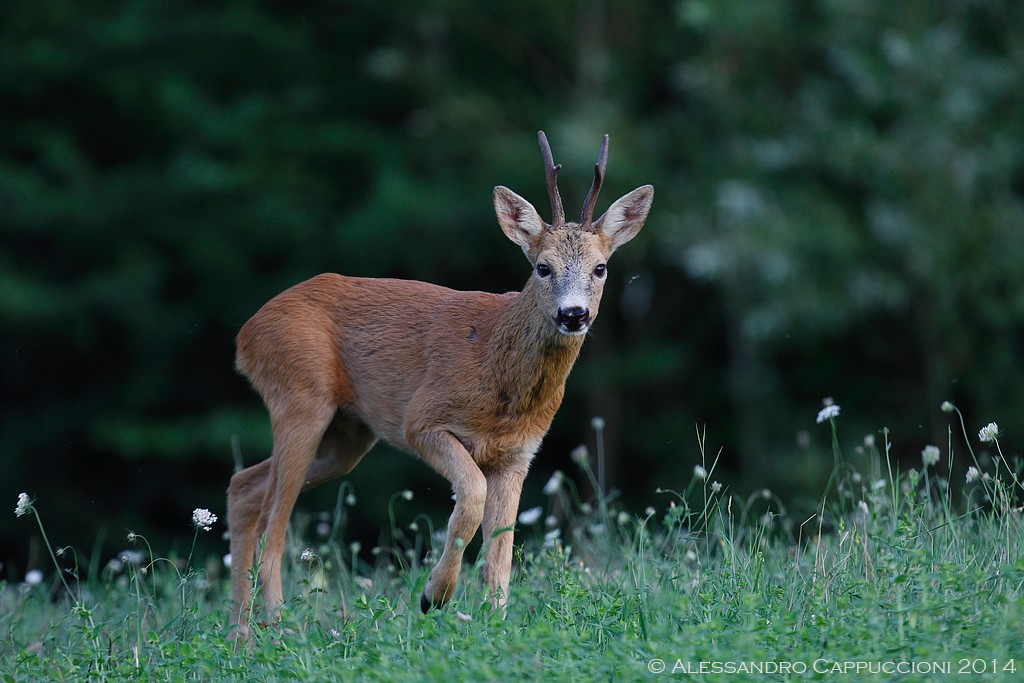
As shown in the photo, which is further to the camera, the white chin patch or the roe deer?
the roe deer

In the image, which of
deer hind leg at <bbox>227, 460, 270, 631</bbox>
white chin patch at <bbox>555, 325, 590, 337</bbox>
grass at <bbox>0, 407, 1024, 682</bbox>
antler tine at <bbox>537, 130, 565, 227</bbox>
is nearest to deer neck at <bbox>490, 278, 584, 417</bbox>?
white chin patch at <bbox>555, 325, 590, 337</bbox>

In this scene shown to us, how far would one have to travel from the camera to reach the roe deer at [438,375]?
5848 millimetres

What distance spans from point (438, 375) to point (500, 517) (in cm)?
66

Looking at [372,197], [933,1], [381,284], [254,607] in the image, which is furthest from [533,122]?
[254,607]

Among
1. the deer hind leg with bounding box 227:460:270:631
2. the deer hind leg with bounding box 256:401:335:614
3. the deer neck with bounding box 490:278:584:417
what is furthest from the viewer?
the deer hind leg with bounding box 227:460:270:631

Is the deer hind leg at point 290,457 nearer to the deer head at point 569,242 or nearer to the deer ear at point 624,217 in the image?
the deer head at point 569,242

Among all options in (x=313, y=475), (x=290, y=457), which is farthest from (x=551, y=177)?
(x=313, y=475)

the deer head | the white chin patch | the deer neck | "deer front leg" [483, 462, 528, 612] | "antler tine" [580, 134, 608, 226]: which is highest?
"antler tine" [580, 134, 608, 226]

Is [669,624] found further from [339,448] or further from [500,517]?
[339,448]

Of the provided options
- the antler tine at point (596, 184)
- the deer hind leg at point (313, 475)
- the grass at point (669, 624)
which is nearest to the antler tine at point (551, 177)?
the antler tine at point (596, 184)

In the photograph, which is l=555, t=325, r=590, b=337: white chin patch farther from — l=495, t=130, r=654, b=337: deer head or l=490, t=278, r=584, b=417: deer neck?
l=490, t=278, r=584, b=417: deer neck

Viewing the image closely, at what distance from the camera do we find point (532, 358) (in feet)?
19.7

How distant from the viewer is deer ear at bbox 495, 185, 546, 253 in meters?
6.19

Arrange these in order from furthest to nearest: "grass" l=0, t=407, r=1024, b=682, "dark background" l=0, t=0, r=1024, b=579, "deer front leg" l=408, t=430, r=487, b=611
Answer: "dark background" l=0, t=0, r=1024, b=579 < "deer front leg" l=408, t=430, r=487, b=611 < "grass" l=0, t=407, r=1024, b=682
